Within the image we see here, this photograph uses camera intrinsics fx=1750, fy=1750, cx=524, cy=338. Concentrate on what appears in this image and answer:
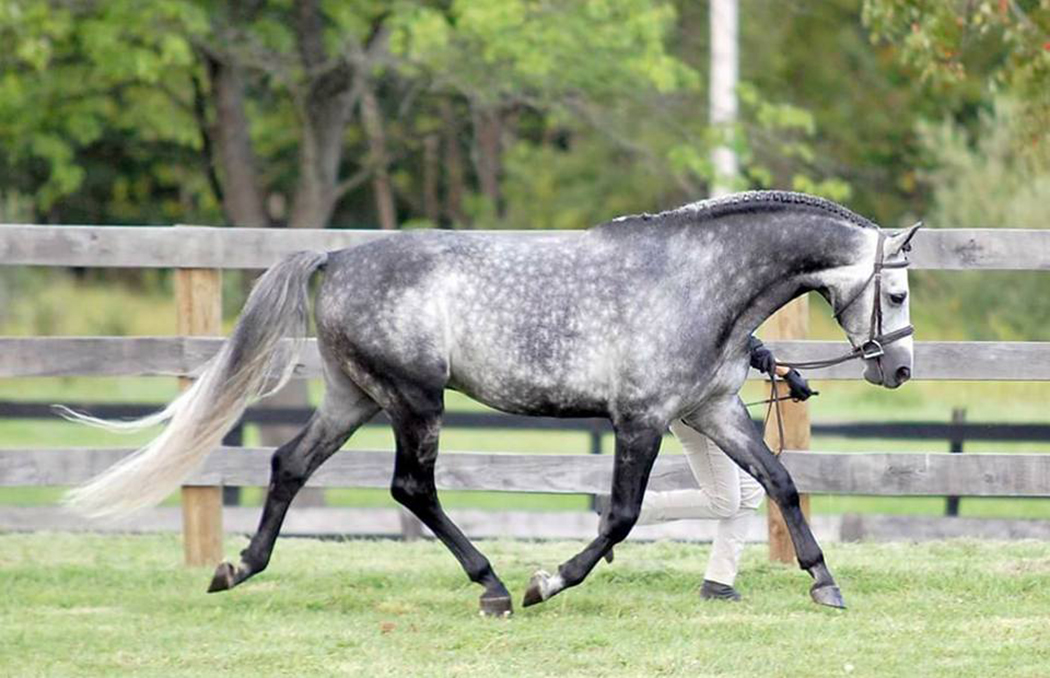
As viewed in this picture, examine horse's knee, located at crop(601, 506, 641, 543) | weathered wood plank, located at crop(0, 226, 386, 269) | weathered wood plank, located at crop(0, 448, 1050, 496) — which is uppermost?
weathered wood plank, located at crop(0, 226, 386, 269)

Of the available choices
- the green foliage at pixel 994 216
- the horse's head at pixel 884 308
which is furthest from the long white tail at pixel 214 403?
the green foliage at pixel 994 216

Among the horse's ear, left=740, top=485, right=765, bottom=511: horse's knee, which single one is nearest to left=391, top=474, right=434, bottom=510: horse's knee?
left=740, top=485, right=765, bottom=511: horse's knee

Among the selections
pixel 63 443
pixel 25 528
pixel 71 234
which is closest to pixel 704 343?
pixel 71 234

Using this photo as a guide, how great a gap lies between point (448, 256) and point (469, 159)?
32356 millimetres

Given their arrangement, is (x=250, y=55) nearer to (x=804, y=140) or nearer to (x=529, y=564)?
(x=529, y=564)

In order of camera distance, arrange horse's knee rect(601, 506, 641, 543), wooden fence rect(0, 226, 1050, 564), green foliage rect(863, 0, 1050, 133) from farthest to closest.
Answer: green foliage rect(863, 0, 1050, 133) → wooden fence rect(0, 226, 1050, 564) → horse's knee rect(601, 506, 641, 543)

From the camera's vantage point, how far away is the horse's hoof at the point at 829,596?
22.3ft

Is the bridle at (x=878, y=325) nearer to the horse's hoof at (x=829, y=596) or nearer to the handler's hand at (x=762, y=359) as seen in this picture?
the handler's hand at (x=762, y=359)

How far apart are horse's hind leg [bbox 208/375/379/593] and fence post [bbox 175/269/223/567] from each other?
94 centimetres

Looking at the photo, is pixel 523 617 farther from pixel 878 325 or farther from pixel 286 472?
pixel 878 325

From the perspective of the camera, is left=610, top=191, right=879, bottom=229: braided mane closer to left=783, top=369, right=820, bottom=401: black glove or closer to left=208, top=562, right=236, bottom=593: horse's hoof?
left=783, top=369, right=820, bottom=401: black glove

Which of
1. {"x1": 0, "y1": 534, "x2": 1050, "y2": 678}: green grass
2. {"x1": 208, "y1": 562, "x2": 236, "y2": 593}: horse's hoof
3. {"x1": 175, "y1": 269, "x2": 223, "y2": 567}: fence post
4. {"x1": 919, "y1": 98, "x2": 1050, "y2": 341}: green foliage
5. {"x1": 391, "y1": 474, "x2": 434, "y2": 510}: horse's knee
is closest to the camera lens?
{"x1": 0, "y1": 534, "x2": 1050, "y2": 678}: green grass

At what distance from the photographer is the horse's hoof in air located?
22.1 ft

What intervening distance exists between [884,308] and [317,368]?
2646mm
